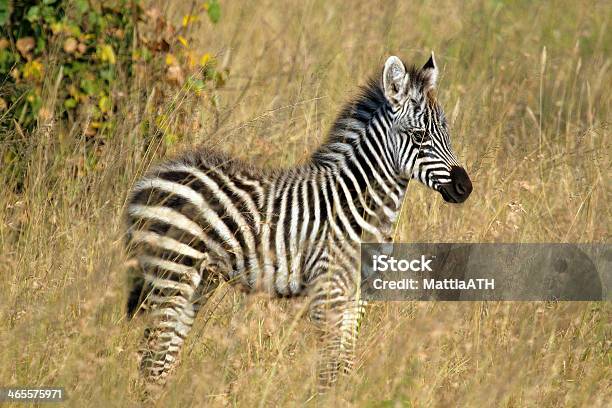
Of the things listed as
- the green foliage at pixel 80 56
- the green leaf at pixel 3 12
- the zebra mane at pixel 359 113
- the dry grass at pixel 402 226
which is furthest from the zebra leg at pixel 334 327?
the green leaf at pixel 3 12

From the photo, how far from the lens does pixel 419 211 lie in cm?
697

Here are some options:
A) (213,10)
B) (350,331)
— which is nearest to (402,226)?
(350,331)

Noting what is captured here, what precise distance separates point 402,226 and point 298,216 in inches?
52.0

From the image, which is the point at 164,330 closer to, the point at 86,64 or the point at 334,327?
the point at 334,327

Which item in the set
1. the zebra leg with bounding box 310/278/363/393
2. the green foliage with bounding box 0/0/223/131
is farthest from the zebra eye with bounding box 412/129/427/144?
the green foliage with bounding box 0/0/223/131

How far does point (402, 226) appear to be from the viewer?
6777mm

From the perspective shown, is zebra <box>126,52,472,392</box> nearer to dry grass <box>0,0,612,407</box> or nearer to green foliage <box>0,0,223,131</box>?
dry grass <box>0,0,612,407</box>

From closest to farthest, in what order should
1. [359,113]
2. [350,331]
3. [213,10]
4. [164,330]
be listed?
[164,330], [350,331], [359,113], [213,10]

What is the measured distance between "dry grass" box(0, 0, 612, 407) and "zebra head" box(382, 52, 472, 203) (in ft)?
1.37

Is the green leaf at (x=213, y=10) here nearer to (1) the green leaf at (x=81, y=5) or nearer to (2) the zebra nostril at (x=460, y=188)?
(1) the green leaf at (x=81, y=5)

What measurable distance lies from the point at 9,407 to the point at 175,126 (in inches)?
125

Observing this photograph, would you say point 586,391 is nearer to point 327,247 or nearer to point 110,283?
point 327,247

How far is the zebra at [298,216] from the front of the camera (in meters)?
5.29

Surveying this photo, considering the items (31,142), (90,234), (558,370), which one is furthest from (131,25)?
(558,370)
